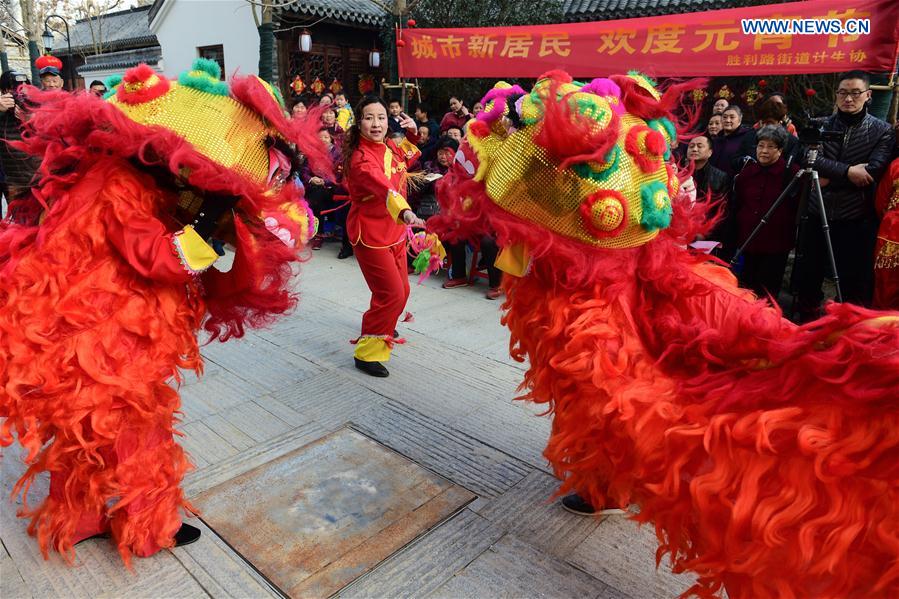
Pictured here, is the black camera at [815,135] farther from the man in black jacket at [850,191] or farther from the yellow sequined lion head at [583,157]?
the yellow sequined lion head at [583,157]

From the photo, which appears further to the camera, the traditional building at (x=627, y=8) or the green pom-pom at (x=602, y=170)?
the traditional building at (x=627, y=8)

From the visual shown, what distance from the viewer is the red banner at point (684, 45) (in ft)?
15.7

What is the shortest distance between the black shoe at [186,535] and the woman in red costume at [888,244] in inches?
169

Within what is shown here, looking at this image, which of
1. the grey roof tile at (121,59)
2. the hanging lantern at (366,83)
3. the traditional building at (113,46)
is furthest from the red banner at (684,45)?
the grey roof tile at (121,59)

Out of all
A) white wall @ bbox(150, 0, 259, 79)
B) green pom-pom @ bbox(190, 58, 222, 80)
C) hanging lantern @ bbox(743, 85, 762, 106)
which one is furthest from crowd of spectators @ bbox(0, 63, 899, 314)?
white wall @ bbox(150, 0, 259, 79)

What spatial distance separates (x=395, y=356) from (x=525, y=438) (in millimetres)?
1334

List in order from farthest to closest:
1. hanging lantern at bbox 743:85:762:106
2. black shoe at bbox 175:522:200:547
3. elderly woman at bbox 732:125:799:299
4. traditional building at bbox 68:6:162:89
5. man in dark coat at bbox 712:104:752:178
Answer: traditional building at bbox 68:6:162:89
hanging lantern at bbox 743:85:762:106
man in dark coat at bbox 712:104:752:178
elderly woman at bbox 732:125:799:299
black shoe at bbox 175:522:200:547

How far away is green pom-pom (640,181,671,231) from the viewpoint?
1888 millimetres

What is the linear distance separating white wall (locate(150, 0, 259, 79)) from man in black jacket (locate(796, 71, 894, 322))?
11503mm

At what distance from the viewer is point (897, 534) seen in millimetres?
1255

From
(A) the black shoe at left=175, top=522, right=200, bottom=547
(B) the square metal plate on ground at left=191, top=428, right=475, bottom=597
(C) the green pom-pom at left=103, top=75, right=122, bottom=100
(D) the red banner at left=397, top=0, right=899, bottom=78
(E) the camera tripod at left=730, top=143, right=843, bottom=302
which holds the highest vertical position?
(D) the red banner at left=397, top=0, right=899, bottom=78

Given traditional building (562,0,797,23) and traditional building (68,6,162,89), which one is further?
traditional building (68,6,162,89)

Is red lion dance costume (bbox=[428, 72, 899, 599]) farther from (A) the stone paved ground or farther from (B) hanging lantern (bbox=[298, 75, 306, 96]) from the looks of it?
(B) hanging lantern (bbox=[298, 75, 306, 96])

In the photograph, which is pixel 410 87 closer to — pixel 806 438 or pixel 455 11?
pixel 455 11
